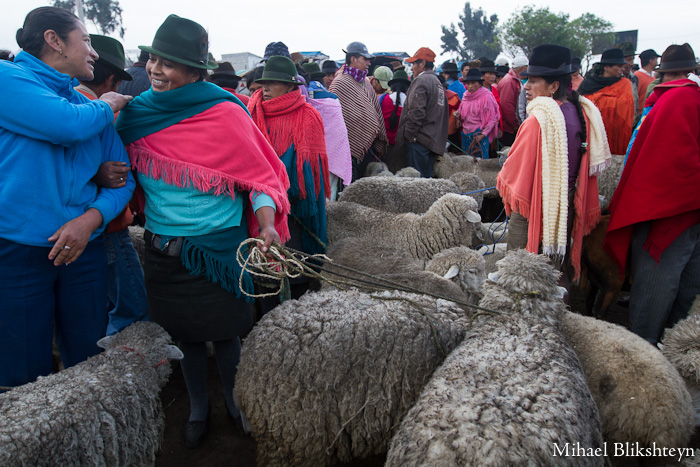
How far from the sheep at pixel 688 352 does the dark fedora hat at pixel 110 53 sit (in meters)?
3.64

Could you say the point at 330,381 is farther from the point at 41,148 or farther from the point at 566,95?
the point at 566,95

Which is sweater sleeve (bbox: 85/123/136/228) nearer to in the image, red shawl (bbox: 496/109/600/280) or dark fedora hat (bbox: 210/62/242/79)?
red shawl (bbox: 496/109/600/280)

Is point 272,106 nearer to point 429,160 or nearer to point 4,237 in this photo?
point 4,237

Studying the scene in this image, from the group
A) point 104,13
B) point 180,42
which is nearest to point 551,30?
point 104,13

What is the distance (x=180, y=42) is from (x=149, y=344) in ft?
4.91

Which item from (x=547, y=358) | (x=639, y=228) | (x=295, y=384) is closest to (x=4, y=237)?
(x=295, y=384)

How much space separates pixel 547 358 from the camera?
1.88 meters

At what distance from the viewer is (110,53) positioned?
9.48ft

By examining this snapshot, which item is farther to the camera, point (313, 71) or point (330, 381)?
point (313, 71)

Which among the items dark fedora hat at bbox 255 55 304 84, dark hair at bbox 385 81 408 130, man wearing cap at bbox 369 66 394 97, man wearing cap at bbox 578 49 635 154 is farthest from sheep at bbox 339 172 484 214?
man wearing cap at bbox 369 66 394 97

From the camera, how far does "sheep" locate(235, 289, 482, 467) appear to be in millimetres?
2002

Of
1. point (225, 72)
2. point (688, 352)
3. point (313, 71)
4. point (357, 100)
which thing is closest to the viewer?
point (688, 352)

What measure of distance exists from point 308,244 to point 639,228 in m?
2.47

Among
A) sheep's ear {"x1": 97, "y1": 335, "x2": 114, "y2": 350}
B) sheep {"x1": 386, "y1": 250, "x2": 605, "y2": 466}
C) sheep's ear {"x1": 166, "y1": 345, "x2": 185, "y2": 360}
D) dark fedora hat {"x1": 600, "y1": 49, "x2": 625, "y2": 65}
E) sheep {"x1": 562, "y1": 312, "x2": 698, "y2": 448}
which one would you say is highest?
dark fedora hat {"x1": 600, "y1": 49, "x2": 625, "y2": 65}
